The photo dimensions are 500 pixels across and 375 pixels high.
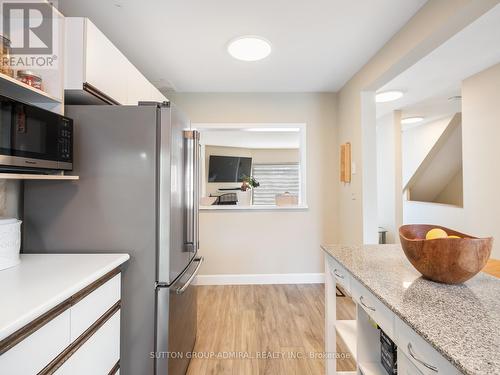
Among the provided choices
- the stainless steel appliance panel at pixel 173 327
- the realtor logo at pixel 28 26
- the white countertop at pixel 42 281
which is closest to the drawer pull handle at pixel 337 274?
the stainless steel appliance panel at pixel 173 327

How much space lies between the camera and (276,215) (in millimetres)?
3367

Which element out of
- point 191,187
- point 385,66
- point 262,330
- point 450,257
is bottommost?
point 262,330

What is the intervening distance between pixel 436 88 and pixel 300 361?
352 centimetres

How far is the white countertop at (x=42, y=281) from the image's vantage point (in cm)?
76

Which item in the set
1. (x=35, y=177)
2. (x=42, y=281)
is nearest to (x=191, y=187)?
(x=35, y=177)

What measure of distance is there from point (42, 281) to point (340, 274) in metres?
1.45

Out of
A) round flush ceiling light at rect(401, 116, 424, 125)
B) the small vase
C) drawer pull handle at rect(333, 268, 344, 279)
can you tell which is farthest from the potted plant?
round flush ceiling light at rect(401, 116, 424, 125)

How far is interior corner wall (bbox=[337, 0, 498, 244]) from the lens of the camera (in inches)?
59.4

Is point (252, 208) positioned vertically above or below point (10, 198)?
below

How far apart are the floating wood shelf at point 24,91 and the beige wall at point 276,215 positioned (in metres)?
2.09

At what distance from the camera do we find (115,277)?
1.28 m

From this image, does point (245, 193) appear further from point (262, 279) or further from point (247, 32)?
point (247, 32)

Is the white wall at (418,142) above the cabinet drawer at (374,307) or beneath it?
above

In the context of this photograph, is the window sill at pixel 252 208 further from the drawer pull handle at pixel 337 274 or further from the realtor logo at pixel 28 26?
the realtor logo at pixel 28 26
